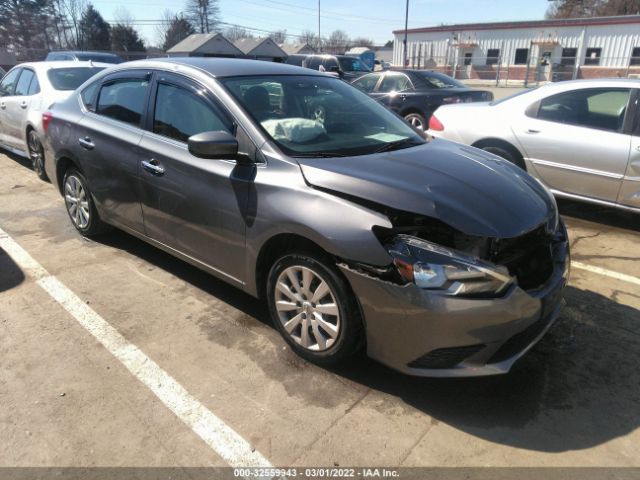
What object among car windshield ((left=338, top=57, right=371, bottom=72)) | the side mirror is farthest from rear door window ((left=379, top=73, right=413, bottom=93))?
car windshield ((left=338, top=57, right=371, bottom=72))

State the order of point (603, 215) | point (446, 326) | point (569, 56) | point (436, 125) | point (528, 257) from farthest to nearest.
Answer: point (569, 56), point (436, 125), point (603, 215), point (528, 257), point (446, 326)

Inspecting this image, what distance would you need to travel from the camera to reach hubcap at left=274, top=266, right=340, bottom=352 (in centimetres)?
275

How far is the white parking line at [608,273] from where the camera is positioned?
409 centimetres

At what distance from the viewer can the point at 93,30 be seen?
6488 centimetres

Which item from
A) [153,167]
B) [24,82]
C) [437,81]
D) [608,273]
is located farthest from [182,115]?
[437,81]

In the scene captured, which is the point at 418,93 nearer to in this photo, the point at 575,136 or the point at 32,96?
the point at 575,136

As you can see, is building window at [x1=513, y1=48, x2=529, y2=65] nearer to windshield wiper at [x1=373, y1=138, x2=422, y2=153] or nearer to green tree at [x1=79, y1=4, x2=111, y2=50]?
windshield wiper at [x1=373, y1=138, x2=422, y2=153]

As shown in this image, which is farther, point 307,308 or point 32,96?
point 32,96

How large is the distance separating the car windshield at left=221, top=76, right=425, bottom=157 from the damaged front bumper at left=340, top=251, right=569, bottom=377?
1.01 meters

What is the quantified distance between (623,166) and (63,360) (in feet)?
16.7

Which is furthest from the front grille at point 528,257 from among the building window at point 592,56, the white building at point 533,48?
the building window at point 592,56

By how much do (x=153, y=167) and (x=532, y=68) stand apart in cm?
4680

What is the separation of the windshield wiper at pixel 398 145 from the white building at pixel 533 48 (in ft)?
130

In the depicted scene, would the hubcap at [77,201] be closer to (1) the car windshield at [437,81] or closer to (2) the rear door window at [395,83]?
(2) the rear door window at [395,83]
